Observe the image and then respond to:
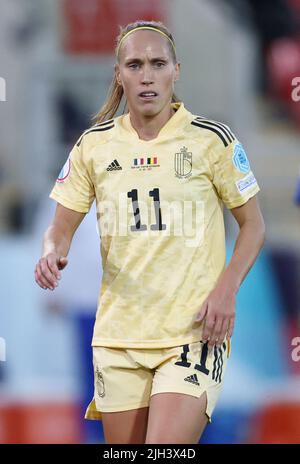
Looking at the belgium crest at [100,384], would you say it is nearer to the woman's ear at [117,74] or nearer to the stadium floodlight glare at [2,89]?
the woman's ear at [117,74]

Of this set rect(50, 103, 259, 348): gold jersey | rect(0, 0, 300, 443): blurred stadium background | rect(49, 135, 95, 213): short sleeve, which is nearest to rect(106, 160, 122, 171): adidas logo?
rect(50, 103, 259, 348): gold jersey

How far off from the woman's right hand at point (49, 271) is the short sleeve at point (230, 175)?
541 millimetres

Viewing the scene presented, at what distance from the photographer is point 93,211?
4863mm

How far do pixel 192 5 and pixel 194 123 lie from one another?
251 cm

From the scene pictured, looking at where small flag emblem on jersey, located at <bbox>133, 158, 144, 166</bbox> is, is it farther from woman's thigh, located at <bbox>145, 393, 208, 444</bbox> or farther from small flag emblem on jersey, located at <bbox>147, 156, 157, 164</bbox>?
woman's thigh, located at <bbox>145, 393, 208, 444</bbox>

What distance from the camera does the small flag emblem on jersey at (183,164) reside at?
9.35 ft

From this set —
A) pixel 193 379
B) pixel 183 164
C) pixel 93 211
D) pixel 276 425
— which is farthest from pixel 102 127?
pixel 276 425

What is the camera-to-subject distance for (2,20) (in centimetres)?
530

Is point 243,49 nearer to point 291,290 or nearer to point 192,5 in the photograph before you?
point 192,5

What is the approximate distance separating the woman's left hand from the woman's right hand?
429 mm

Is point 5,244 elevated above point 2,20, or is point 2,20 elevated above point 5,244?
point 2,20

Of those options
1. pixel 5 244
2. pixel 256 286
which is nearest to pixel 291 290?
pixel 256 286

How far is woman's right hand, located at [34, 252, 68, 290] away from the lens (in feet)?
8.79

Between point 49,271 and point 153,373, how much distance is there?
46 centimetres
